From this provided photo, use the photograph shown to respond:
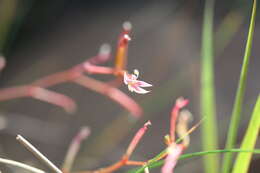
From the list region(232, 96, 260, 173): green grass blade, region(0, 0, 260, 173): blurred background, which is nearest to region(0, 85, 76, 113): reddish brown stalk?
region(0, 0, 260, 173): blurred background

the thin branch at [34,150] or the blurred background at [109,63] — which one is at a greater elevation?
the blurred background at [109,63]

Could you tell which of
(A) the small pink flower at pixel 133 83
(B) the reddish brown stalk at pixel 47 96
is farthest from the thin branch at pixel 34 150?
(B) the reddish brown stalk at pixel 47 96

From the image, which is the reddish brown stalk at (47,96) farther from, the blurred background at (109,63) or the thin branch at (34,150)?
the thin branch at (34,150)

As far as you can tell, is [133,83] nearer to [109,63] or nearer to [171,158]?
[171,158]

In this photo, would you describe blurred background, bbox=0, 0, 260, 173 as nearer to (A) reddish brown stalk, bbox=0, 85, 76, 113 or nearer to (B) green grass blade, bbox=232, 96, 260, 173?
(A) reddish brown stalk, bbox=0, 85, 76, 113

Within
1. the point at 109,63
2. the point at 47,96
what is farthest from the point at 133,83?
the point at 109,63

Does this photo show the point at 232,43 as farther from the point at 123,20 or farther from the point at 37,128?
the point at 37,128

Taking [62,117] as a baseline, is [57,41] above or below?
above

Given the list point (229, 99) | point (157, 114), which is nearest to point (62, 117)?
point (157, 114)
